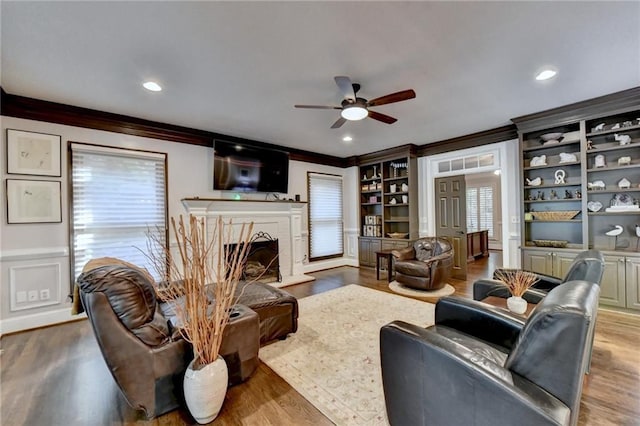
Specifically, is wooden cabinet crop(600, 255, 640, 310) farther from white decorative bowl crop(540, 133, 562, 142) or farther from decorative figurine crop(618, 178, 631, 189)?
white decorative bowl crop(540, 133, 562, 142)

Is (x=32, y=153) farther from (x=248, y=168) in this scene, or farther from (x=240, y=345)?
(x=240, y=345)

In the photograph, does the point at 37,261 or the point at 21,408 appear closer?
the point at 21,408

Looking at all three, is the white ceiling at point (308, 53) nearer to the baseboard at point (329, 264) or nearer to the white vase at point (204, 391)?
the white vase at point (204, 391)

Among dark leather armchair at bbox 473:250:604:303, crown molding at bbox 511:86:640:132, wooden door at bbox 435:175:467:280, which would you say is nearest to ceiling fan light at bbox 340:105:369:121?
dark leather armchair at bbox 473:250:604:303

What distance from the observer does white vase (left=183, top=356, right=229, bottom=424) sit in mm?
1633

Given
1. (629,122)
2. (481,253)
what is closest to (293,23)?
(629,122)

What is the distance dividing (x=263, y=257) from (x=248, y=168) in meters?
1.75

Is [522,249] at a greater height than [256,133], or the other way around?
[256,133]

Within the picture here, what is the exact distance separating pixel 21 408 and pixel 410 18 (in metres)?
3.80

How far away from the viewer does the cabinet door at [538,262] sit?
382cm

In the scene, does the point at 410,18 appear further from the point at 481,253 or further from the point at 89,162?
the point at 481,253

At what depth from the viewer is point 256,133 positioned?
4.61 m

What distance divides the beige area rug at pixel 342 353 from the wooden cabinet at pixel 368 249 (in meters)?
2.08

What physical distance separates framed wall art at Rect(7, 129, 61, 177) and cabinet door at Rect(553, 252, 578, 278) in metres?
6.64
